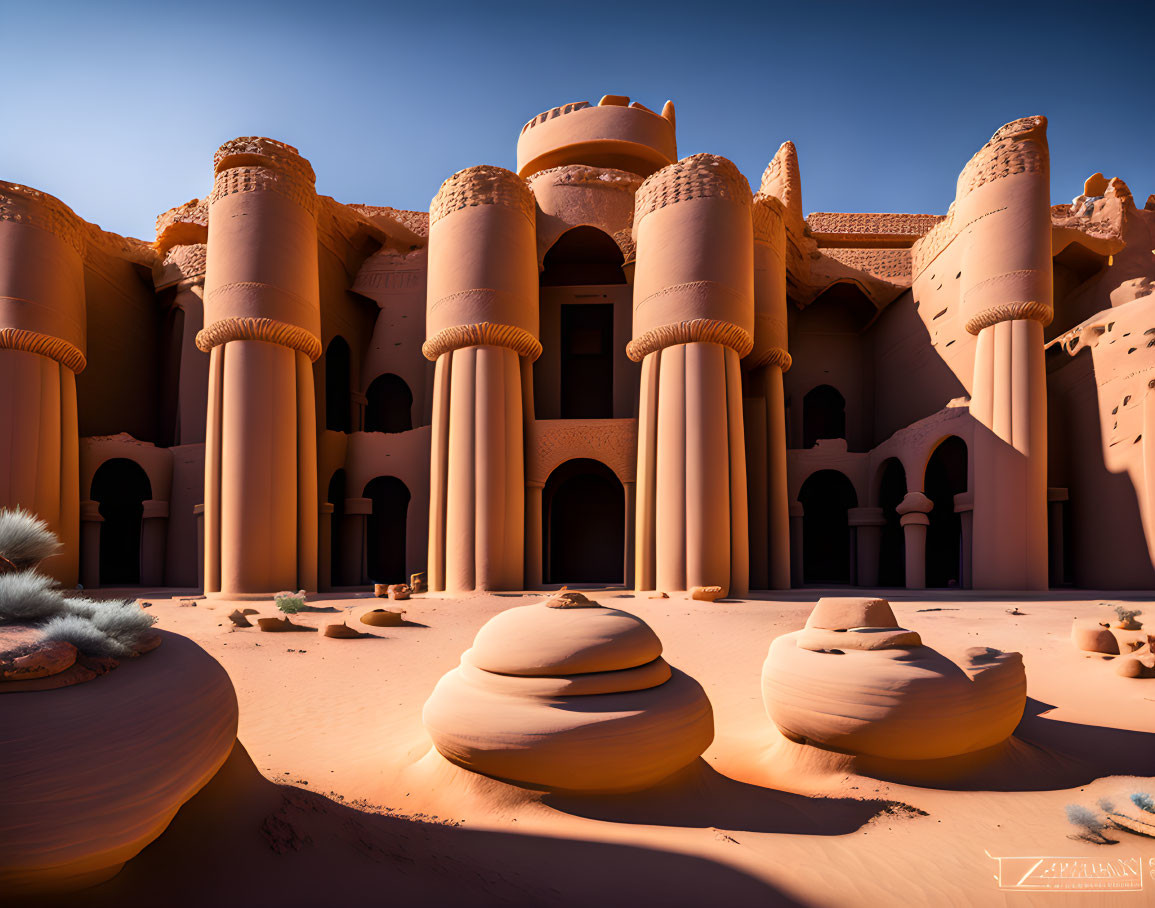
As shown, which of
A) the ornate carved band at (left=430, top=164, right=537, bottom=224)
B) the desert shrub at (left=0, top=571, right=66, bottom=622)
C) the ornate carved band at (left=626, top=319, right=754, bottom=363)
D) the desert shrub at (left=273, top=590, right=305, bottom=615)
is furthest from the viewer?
the ornate carved band at (left=430, top=164, right=537, bottom=224)

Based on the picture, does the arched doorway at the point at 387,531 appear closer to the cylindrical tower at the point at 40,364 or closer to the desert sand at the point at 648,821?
the cylindrical tower at the point at 40,364

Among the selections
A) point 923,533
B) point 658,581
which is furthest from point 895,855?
point 923,533

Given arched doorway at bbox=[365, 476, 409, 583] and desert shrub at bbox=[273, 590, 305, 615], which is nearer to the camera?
desert shrub at bbox=[273, 590, 305, 615]

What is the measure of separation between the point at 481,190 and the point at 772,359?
24.8 feet

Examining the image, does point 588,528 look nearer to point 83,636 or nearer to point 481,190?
point 481,190

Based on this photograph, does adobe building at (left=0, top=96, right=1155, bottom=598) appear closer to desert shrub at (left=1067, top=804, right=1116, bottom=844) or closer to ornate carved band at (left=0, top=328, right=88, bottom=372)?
ornate carved band at (left=0, top=328, right=88, bottom=372)

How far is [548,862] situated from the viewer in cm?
319

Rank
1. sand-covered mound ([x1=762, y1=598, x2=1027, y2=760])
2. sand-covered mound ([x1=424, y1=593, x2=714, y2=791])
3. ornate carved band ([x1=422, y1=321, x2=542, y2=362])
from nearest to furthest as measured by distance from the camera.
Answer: sand-covered mound ([x1=424, y1=593, x2=714, y2=791]), sand-covered mound ([x1=762, y1=598, x2=1027, y2=760]), ornate carved band ([x1=422, y1=321, x2=542, y2=362])

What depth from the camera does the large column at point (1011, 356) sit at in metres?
13.7

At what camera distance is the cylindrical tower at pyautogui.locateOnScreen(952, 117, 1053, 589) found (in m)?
13.7

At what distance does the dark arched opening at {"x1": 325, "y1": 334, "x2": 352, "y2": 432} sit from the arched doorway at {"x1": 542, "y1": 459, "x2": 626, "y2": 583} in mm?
6490

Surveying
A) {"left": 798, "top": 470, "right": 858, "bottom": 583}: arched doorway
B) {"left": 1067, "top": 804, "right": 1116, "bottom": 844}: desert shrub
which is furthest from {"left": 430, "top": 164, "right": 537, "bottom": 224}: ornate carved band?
{"left": 1067, "top": 804, "right": 1116, "bottom": 844}: desert shrub

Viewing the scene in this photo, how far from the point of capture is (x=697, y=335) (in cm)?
1349

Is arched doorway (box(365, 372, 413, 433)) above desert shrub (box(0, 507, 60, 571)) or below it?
above
